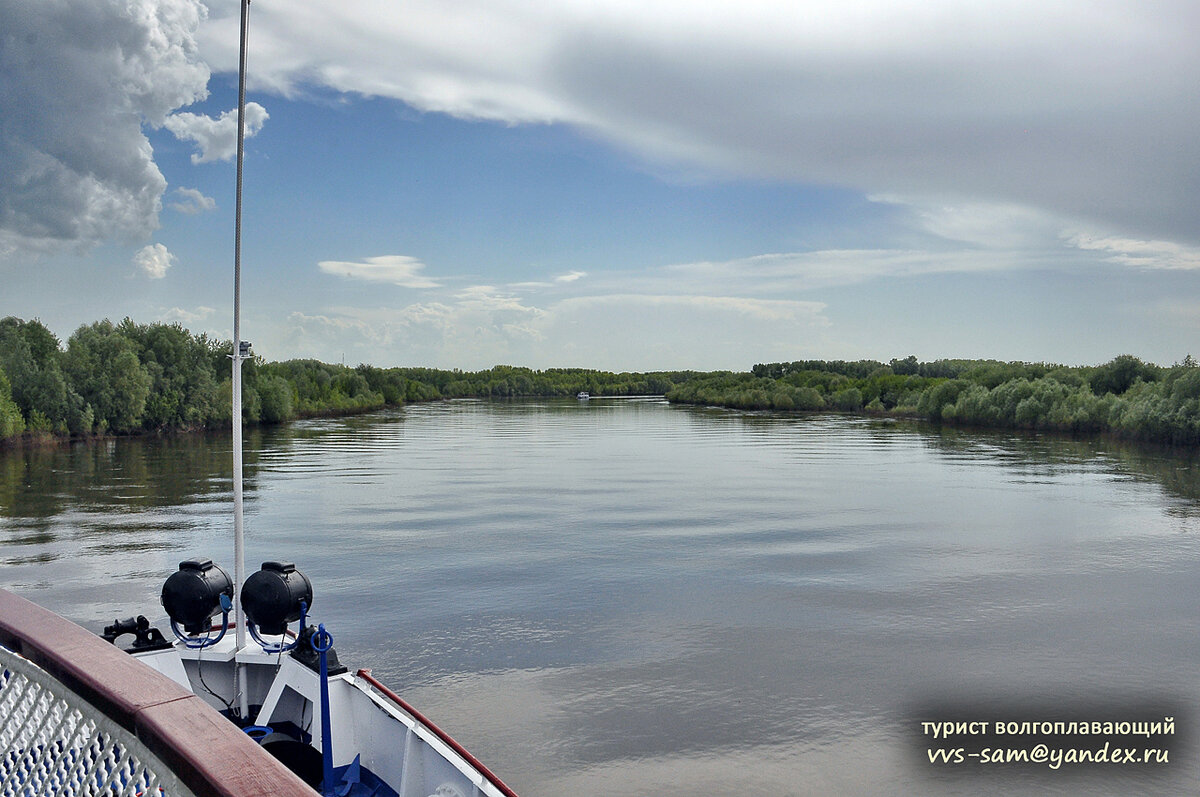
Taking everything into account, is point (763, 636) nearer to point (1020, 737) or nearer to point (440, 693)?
point (1020, 737)

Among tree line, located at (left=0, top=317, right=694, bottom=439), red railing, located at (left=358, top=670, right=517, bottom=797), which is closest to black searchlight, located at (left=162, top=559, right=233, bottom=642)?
red railing, located at (left=358, top=670, right=517, bottom=797)

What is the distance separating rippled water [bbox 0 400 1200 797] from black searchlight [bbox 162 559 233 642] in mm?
2630

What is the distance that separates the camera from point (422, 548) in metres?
19.0

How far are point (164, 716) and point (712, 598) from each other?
521 inches

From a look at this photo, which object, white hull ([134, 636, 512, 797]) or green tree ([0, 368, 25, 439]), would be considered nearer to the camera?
white hull ([134, 636, 512, 797])

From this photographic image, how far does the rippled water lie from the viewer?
347 inches

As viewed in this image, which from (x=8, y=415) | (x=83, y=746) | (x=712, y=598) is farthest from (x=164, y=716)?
(x=8, y=415)

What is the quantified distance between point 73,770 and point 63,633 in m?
0.49

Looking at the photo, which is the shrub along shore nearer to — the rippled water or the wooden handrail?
the rippled water

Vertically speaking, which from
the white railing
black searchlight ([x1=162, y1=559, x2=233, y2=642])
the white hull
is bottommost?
the white hull

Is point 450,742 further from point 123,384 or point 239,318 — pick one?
point 123,384

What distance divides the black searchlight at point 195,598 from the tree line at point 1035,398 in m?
53.5

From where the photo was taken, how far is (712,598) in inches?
575

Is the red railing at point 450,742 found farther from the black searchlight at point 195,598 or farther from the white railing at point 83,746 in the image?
the white railing at point 83,746
